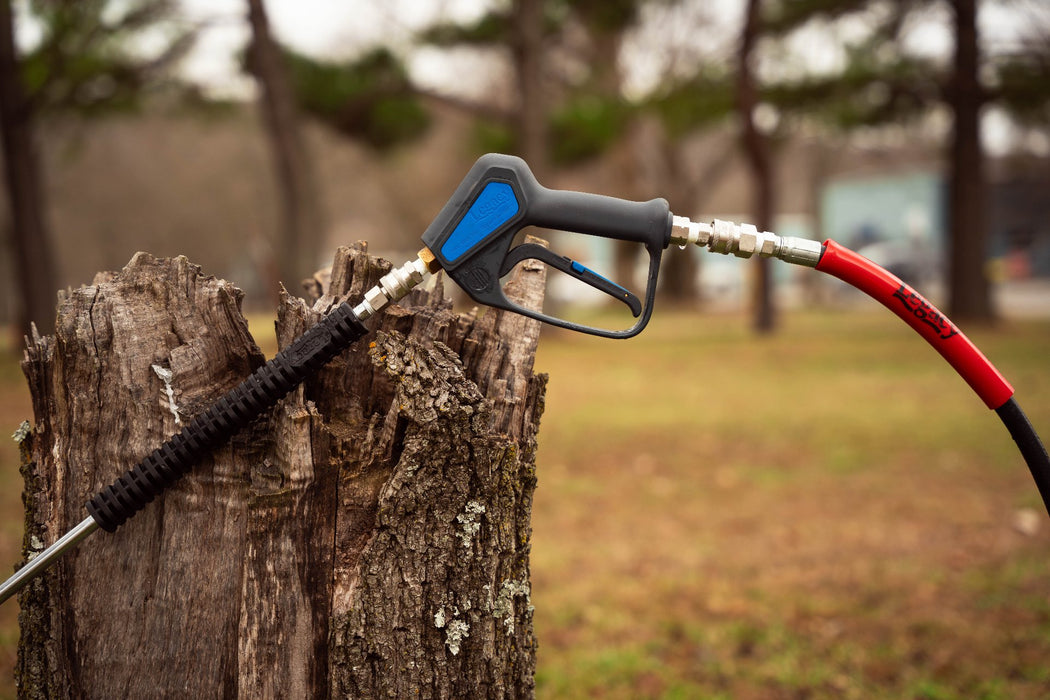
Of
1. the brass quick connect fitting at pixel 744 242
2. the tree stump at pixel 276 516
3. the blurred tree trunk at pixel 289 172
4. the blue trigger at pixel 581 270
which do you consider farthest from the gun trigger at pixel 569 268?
the blurred tree trunk at pixel 289 172

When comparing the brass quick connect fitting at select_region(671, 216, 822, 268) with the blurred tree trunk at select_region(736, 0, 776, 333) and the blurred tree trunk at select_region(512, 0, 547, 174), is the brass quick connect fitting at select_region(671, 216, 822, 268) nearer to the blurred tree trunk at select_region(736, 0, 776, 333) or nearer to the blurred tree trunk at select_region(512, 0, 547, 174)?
the blurred tree trunk at select_region(736, 0, 776, 333)

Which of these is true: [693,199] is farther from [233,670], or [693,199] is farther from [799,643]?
[233,670]

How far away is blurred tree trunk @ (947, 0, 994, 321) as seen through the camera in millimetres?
14953

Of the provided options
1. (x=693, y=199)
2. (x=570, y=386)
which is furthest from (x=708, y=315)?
(x=570, y=386)

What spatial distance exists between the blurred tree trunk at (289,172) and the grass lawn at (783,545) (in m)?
4.47

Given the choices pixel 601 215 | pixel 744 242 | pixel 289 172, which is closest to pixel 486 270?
pixel 601 215

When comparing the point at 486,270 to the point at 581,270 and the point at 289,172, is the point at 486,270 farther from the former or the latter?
the point at 289,172

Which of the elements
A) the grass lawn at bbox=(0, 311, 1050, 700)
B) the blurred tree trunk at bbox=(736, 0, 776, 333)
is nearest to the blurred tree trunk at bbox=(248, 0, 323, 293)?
the grass lawn at bbox=(0, 311, 1050, 700)

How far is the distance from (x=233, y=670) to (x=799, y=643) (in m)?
2.59

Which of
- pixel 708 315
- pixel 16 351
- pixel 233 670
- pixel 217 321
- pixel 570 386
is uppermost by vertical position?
pixel 708 315

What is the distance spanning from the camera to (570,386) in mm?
10547

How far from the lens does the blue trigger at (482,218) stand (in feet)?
5.11

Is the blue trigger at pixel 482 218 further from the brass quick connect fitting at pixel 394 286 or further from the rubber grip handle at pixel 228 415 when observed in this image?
the rubber grip handle at pixel 228 415

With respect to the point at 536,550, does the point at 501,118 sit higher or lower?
higher
